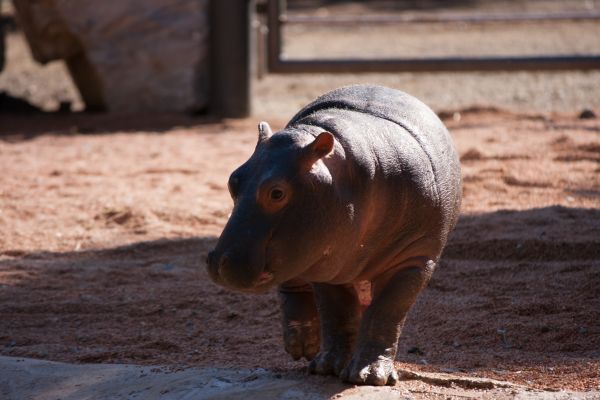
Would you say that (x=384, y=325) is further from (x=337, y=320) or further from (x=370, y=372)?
(x=337, y=320)

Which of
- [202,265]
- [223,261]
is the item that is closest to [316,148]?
[223,261]

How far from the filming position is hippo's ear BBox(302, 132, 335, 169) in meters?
3.03

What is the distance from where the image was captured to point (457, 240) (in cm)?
552

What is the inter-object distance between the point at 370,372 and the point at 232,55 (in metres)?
7.01

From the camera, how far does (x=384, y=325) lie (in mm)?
3383

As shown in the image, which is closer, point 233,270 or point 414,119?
point 233,270

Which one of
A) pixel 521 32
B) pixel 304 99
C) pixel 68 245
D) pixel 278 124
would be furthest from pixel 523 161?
pixel 521 32

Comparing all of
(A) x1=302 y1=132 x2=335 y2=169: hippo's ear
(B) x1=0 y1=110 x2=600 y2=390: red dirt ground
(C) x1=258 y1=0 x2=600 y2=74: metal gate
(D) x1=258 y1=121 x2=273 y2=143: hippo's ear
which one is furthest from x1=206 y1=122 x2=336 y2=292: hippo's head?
(C) x1=258 y1=0 x2=600 y2=74: metal gate

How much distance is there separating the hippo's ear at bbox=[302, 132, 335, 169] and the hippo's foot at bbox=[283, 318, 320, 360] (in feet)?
2.41

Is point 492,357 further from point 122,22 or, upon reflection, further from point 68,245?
point 122,22

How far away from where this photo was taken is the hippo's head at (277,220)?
116 inches

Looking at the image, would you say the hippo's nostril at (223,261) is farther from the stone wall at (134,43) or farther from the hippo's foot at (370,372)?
the stone wall at (134,43)

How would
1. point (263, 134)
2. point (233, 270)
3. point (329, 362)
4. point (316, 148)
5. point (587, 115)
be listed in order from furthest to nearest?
point (587, 115)
point (329, 362)
point (263, 134)
point (316, 148)
point (233, 270)

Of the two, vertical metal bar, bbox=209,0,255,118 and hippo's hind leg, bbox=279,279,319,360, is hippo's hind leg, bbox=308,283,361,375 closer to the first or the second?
hippo's hind leg, bbox=279,279,319,360
